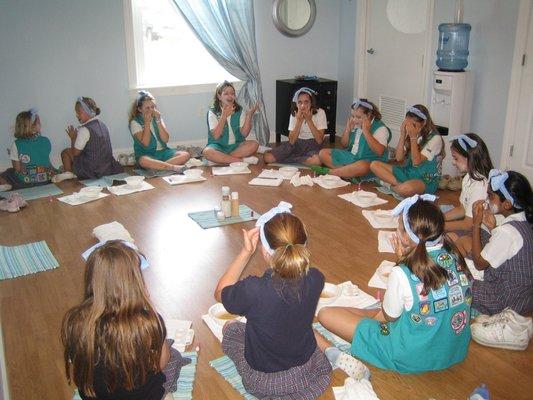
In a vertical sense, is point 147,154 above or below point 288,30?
below

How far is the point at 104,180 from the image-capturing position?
191 inches

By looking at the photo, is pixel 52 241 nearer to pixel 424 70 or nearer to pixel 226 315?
pixel 226 315

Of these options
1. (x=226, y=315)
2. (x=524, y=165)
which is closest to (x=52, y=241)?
(x=226, y=315)

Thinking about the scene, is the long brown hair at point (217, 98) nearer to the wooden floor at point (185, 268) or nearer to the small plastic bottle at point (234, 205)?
the wooden floor at point (185, 268)

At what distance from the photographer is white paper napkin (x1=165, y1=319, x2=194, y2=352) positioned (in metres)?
2.41

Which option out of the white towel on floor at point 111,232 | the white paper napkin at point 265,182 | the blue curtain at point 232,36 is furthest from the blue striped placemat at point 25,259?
the blue curtain at point 232,36

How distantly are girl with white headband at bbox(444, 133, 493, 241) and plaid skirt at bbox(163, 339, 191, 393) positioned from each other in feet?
6.00

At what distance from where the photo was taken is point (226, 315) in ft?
8.54

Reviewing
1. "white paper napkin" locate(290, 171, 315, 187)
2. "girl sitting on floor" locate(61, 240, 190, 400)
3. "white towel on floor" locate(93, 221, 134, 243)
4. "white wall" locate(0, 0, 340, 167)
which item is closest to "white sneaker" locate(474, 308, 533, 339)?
"girl sitting on floor" locate(61, 240, 190, 400)

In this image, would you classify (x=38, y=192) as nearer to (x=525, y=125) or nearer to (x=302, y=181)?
(x=302, y=181)

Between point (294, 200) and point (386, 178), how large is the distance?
2.72 ft

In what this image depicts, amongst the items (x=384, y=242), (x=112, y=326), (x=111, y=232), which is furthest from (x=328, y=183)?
(x=112, y=326)

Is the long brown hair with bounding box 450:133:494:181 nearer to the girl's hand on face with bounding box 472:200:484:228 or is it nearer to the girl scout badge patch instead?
the girl's hand on face with bounding box 472:200:484:228

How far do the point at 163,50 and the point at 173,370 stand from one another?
4418 mm
